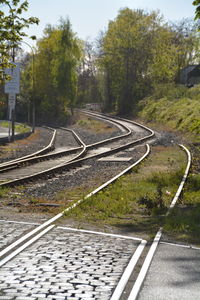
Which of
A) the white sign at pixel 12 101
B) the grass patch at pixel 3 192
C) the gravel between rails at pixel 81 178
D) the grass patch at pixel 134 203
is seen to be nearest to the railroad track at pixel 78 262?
the grass patch at pixel 134 203

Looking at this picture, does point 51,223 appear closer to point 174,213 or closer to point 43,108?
point 174,213

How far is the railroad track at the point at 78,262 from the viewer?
4660mm

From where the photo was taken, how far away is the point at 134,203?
396 inches

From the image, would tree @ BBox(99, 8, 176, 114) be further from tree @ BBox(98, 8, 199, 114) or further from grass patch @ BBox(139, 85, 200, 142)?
grass patch @ BBox(139, 85, 200, 142)

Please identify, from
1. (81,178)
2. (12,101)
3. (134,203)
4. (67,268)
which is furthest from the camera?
(12,101)

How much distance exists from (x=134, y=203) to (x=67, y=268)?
15.7ft

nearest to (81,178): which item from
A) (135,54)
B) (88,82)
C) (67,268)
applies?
(67,268)

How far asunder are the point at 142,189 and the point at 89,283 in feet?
22.1

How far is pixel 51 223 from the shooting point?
7.82 meters

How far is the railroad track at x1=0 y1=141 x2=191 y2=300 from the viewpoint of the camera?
466cm

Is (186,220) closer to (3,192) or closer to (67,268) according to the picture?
(67,268)

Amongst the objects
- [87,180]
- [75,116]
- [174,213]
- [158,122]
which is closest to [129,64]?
[75,116]

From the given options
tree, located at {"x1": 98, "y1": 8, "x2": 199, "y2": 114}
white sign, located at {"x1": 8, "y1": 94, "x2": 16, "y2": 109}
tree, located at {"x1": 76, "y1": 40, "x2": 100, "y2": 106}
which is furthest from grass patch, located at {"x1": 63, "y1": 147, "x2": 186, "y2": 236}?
tree, located at {"x1": 76, "y1": 40, "x2": 100, "y2": 106}

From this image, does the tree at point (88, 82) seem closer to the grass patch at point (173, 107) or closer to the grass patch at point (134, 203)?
the grass patch at point (173, 107)
